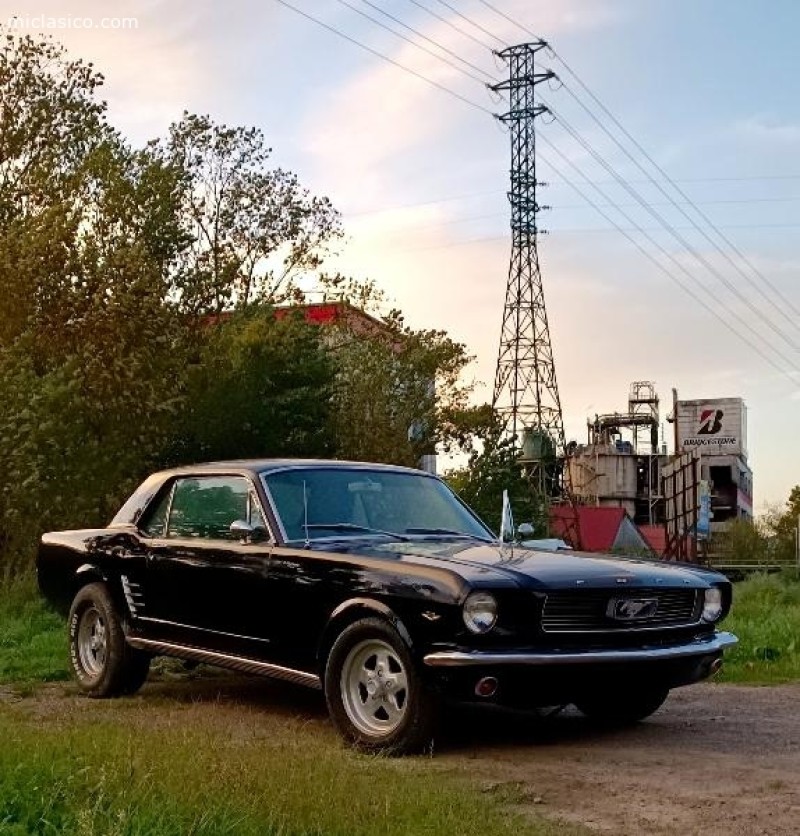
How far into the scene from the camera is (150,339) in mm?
22609

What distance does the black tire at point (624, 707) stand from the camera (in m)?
7.71

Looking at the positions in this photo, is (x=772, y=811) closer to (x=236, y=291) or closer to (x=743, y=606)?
(x=743, y=606)

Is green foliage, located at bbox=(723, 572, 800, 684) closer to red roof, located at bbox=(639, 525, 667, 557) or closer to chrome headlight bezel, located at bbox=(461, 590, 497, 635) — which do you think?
chrome headlight bezel, located at bbox=(461, 590, 497, 635)

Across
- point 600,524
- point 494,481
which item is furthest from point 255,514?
point 600,524

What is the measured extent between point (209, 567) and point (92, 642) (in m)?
1.63

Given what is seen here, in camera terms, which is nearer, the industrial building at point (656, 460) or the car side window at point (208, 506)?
the car side window at point (208, 506)

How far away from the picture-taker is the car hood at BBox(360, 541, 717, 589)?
21.4ft

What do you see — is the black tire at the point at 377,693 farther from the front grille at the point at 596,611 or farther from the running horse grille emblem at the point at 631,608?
the running horse grille emblem at the point at 631,608

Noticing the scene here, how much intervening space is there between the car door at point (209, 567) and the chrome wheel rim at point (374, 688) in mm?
792

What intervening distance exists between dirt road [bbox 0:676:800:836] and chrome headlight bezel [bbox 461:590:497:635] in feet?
2.16

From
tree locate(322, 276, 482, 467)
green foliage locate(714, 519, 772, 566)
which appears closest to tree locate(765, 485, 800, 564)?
green foliage locate(714, 519, 772, 566)

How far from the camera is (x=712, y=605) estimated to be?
24.1 feet

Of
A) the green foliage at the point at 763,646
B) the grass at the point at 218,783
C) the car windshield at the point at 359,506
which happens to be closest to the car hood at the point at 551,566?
the car windshield at the point at 359,506

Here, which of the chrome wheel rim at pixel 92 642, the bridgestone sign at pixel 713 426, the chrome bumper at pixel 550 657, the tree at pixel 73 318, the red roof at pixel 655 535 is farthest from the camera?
the bridgestone sign at pixel 713 426
